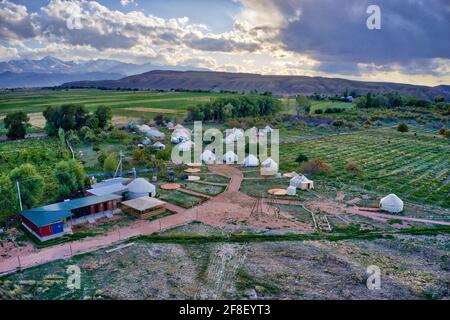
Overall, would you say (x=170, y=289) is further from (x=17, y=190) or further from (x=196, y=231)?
(x=17, y=190)

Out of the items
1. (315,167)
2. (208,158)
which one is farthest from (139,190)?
(315,167)

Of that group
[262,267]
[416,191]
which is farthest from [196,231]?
[416,191]

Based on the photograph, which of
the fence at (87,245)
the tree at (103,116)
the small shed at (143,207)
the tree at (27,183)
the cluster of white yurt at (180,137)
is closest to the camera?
the fence at (87,245)

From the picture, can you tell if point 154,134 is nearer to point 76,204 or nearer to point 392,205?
point 76,204

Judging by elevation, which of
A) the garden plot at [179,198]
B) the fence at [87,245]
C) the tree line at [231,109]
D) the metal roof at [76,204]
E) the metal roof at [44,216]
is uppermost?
the tree line at [231,109]

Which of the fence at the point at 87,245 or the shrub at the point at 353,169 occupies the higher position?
the shrub at the point at 353,169

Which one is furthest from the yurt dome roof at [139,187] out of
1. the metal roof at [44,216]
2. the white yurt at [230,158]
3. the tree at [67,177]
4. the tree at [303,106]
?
the tree at [303,106]

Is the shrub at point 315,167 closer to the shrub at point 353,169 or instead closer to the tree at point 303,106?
the shrub at point 353,169
